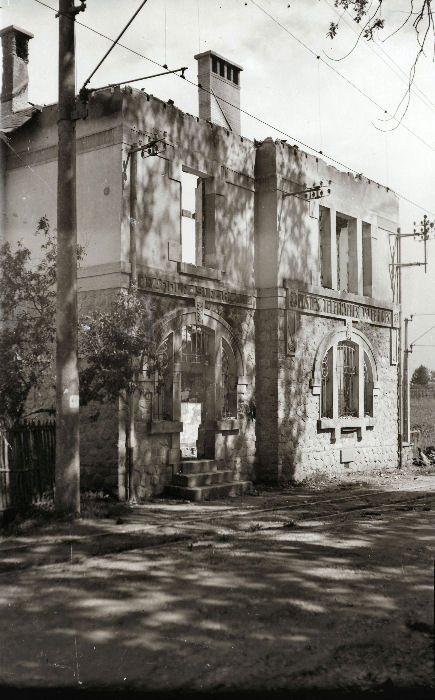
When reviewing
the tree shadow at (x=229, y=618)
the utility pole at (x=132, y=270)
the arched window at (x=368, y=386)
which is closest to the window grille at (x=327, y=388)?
the arched window at (x=368, y=386)

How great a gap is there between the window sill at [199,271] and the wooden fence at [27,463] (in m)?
4.27

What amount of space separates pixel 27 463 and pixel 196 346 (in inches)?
205

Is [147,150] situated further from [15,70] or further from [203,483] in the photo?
[203,483]

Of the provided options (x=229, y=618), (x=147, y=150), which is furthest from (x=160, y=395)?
(x=229, y=618)

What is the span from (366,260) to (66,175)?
1150 centimetres

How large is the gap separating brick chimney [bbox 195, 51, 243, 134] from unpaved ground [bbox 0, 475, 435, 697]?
34.8 ft

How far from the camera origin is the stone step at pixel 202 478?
1335 cm

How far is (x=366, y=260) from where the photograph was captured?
19.8m

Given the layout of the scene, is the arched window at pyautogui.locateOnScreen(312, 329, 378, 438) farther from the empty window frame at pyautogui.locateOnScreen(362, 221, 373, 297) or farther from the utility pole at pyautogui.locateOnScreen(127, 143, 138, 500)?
the utility pole at pyautogui.locateOnScreen(127, 143, 138, 500)

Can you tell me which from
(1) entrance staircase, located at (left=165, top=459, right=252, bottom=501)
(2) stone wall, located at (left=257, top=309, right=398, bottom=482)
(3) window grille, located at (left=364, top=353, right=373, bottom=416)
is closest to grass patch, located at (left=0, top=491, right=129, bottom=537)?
(1) entrance staircase, located at (left=165, top=459, right=252, bottom=501)

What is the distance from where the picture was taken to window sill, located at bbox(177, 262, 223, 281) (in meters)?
13.9

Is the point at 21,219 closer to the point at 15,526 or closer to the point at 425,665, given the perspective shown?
the point at 15,526

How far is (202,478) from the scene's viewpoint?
537 inches

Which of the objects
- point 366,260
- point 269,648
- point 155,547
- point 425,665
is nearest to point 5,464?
point 155,547
